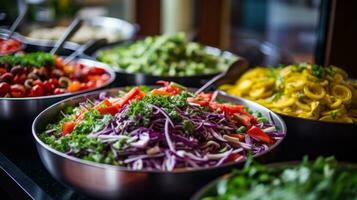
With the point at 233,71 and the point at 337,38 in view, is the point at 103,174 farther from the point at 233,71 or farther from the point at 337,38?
the point at 337,38

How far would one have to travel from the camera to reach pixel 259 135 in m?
1.36

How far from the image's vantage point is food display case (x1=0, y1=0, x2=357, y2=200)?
1071mm

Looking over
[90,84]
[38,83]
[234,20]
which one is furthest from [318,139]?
[234,20]

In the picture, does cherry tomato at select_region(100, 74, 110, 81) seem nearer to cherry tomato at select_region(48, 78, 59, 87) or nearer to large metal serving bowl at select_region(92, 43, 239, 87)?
large metal serving bowl at select_region(92, 43, 239, 87)

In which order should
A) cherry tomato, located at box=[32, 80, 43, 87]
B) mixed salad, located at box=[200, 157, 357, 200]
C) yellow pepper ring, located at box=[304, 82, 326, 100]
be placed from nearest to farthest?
mixed salad, located at box=[200, 157, 357, 200]
yellow pepper ring, located at box=[304, 82, 326, 100]
cherry tomato, located at box=[32, 80, 43, 87]

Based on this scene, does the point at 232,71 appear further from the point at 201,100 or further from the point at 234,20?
the point at 234,20

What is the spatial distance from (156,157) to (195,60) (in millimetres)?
1358

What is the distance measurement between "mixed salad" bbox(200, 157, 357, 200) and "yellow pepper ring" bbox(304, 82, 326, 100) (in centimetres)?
66

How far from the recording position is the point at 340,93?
5.58ft

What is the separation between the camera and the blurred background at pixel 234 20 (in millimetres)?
3207

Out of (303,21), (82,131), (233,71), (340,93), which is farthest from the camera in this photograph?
(303,21)

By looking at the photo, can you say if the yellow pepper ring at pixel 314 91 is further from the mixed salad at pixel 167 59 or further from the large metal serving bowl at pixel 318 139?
the mixed salad at pixel 167 59

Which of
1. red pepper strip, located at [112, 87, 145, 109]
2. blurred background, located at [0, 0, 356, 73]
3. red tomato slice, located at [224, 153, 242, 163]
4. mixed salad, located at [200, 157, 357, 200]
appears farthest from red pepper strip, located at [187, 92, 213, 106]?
blurred background, located at [0, 0, 356, 73]

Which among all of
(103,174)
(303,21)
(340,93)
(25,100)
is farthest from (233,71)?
(303,21)
